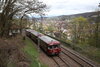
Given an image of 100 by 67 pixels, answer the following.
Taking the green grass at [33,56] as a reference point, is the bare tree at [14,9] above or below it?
above

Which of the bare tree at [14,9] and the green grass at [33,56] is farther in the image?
the bare tree at [14,9]

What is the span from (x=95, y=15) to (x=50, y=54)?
18.0 meters

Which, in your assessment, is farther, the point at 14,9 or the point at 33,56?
the point at 14,9

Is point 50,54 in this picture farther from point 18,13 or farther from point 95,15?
point 95,15

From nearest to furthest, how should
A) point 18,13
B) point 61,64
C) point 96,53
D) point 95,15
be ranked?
point 61,64 → point 96,53 → point 18,13 → point 95,15

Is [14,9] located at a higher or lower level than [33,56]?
higher

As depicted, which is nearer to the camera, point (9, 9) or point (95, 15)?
point (9, 9)

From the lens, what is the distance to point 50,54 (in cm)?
1805

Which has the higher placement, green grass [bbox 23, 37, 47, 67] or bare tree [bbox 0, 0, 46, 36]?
bare tree [bbox 0, 0, 46, 36]

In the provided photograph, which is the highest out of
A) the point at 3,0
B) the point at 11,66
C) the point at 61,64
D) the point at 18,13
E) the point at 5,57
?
the point at 3,0

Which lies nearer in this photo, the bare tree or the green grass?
the green grass

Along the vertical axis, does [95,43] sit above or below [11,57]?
below

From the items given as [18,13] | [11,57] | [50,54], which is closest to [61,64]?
[50,54]

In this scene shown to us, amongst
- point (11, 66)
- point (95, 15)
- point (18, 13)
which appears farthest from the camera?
point (95, 15)
